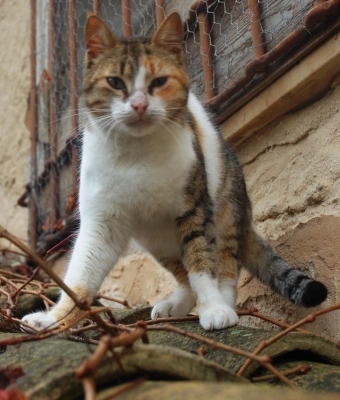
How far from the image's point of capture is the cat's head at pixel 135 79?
6.03 feet

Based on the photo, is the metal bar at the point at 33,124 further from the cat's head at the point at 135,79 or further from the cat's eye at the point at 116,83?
the cat's eye at the point at 116,83

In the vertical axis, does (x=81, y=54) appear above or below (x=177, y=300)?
above

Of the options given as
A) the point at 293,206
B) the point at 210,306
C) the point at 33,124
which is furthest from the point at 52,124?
the point at 210,306

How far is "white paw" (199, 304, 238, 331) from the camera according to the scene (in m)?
1.59

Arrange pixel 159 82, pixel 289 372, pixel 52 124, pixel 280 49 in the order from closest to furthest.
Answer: pixel 289 372 → pixel 159 82 → pixel 280 49 → pixel 52 124

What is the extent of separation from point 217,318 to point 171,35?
109 cm

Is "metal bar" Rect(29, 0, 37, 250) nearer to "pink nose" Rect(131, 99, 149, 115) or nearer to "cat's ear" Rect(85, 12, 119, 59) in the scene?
"cat's ear" Rect(85, 12, 119, 59)

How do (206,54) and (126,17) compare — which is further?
(126,17)

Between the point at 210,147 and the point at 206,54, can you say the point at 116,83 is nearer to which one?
the point at 210,147

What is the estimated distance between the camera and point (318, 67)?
76.7 inches

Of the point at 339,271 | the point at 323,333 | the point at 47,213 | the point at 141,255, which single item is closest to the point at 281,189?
the point at 339,271

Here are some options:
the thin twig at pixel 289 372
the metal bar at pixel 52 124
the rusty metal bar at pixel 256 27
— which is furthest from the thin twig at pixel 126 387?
the metal bar at pixel 52 124

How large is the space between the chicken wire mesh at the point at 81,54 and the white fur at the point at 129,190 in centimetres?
28

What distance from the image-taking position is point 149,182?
6.09 ft
